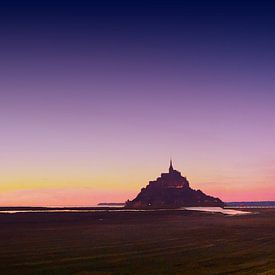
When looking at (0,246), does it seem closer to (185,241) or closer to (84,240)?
(84,240)

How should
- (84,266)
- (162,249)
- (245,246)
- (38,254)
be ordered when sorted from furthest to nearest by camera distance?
1. (245,246)
2. (162,249)
3. (38,254)
4. (84,266)

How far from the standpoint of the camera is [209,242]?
38.9 meters

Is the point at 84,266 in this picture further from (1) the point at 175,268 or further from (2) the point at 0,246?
(2) the point at 0,246

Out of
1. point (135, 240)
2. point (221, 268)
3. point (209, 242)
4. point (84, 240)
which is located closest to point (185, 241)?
point (209, 242)

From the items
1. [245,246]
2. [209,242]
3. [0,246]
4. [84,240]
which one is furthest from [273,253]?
[0,246]

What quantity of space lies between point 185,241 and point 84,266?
1644 cm

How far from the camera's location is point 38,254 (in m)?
29.8

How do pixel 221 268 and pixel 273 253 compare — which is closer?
pixel 221 268

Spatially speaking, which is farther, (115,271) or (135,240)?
(135,240)

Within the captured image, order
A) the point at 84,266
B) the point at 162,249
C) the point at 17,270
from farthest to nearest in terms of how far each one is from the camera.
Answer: the point at 162,249, the point at 84,266, the point at 17,270

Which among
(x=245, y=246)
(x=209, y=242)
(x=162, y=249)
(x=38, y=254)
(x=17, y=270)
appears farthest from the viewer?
(x=209, y=242)

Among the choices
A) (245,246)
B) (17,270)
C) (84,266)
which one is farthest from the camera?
(245,246)

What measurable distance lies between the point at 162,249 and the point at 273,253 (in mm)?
8622

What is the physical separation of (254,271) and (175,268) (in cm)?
461
